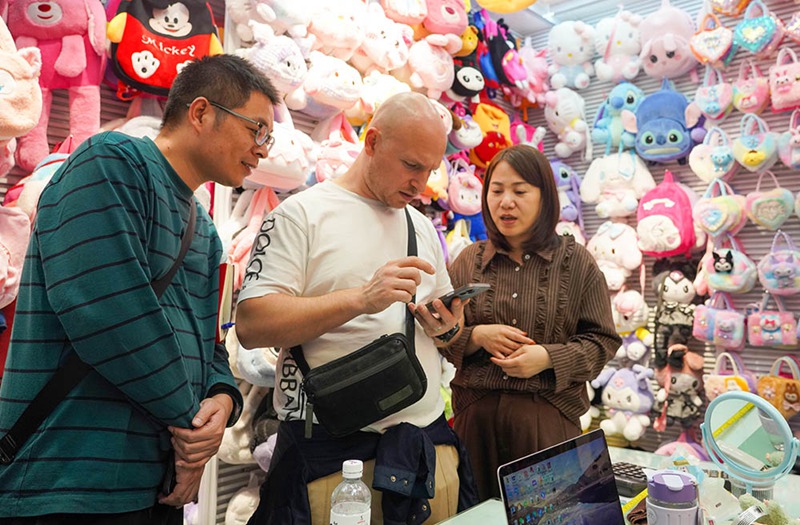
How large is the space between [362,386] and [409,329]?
0.23 meters

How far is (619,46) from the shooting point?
4113 millimetres

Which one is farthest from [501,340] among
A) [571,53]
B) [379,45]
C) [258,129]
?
[571,53]

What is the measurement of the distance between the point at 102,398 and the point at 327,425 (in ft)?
1.51

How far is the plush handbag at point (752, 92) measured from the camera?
3445 mm

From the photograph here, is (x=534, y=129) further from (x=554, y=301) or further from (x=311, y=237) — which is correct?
(x=311, y=237)

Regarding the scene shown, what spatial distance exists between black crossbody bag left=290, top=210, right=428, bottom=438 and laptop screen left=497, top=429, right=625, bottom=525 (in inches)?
16.2

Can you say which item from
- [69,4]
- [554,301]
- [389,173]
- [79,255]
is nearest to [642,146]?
[554,301]

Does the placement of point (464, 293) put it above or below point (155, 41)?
below

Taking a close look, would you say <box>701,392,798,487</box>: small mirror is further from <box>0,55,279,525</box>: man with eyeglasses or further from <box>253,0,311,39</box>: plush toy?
<box>253,0,311,39</box>: plush toy

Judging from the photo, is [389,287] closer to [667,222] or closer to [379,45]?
[379,45]

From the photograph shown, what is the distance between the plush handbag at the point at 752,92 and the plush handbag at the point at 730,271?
840 millimetres

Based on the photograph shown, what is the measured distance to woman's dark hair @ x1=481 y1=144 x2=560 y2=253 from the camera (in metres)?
1.84

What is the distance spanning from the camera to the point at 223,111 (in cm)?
124

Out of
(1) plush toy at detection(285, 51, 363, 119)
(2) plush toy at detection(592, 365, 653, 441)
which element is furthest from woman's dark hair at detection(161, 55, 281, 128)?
(2) plush toy at detection(592, 365, 653, 441)
